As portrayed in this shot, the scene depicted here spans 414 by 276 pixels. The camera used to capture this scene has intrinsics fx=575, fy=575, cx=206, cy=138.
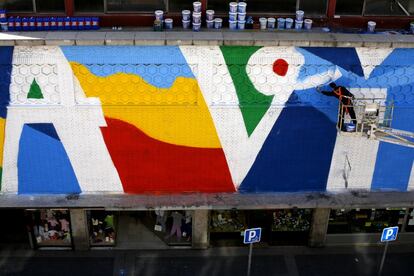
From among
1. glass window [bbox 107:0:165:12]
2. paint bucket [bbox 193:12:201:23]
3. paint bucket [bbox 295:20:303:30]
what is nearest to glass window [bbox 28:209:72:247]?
glass window [bbox 107:0:165:12]

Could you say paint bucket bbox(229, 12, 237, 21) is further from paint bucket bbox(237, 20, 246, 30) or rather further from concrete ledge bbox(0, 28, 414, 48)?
concrete ledge bbox(0, 28, 414, 48)

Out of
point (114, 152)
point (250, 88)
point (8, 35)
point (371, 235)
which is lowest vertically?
point (371, 235)

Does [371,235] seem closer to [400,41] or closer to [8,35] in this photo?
[400,41]

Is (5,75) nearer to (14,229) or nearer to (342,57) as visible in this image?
(14,229)

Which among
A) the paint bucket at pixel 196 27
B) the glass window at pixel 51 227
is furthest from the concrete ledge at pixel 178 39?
the glass window at pixel 51 227

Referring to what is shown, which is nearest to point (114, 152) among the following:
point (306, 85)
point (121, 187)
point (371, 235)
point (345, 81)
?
point (121, 187)

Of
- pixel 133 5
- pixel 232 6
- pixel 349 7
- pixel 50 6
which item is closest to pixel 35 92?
pixel 50 6

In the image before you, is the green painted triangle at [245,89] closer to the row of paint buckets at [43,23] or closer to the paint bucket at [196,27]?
the paint bucket at [196,27]
